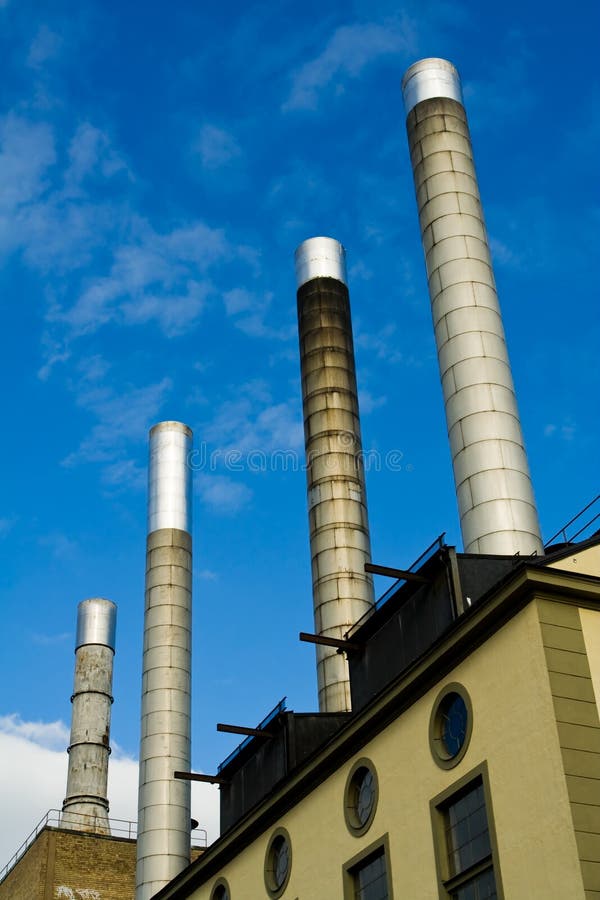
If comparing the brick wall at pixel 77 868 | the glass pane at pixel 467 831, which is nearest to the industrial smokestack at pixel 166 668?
the brick wall at pixel 77 868

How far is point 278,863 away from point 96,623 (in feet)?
90.8

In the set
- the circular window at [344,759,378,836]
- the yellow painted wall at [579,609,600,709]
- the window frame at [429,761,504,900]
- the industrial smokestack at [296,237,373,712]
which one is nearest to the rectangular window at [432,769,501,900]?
the window frame at [429,761,504,900]

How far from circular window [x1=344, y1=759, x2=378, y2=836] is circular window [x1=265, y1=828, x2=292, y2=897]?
2.69 metres

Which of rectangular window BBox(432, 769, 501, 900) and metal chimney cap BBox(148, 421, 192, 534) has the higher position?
metal chimney cap BBox(148, 421, 192, 534)

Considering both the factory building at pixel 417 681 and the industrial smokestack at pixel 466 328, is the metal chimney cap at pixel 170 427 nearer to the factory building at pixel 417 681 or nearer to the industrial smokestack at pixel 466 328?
the factory building at pixel 417 681

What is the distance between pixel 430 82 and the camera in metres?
35.1

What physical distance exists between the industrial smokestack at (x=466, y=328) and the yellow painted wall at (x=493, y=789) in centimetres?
785

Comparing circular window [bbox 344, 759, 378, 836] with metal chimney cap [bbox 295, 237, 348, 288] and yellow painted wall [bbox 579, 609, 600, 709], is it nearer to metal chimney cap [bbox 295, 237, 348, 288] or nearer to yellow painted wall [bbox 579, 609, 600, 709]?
yellow painted wall [bbox 579, 609, 600, 709]

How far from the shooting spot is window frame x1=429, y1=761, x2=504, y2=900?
16.4m

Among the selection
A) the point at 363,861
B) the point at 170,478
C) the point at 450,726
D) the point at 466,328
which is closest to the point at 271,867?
the point at 363,861

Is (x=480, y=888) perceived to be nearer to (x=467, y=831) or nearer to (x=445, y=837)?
(x=467, y=831)

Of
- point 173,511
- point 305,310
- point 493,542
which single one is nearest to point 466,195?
point 305,310

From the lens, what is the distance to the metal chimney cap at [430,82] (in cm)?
3494

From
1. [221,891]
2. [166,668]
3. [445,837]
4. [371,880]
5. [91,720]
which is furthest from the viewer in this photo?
[91,720]
